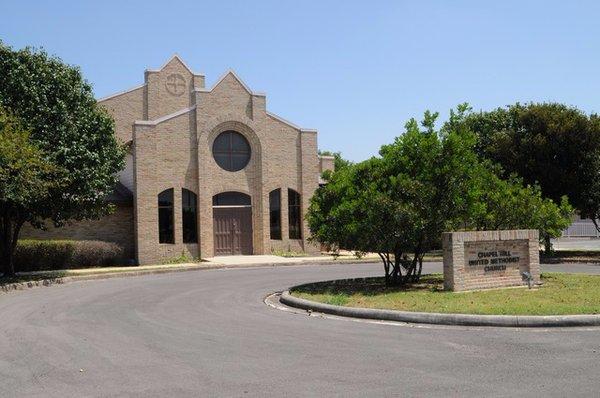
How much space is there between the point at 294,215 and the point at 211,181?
4.91m

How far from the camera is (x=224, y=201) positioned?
31.0 m

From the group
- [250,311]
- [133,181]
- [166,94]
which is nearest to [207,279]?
[250,311]

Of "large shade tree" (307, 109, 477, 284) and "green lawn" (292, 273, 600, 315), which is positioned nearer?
"green lawn" (292, 273, 600, 315)

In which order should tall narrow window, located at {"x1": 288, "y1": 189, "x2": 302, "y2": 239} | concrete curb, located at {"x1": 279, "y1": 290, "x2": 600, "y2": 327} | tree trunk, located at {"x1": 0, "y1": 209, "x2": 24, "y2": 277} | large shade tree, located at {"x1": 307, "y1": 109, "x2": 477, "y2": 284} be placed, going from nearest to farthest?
concrete curb, located at {"x1": 279, "y1": 290, "x2": 600, "y2": 327} < large shade tree, located at {"x1": 307, "y1": 109, "x2": 477, "y2": 284} < tree trunk, located at {"x1": 0, "y1": 209, "x2": 24, "y2": 277} < tall narrow window, located at {"x1": 288, "y1": 189, "x2": 302, "y2": 239}

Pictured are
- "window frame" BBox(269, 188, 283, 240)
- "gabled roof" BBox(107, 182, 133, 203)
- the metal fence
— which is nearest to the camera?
"gabled roof" BBox(107, 182, 133, 203)

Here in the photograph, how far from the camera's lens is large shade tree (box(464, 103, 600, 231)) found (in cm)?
2822

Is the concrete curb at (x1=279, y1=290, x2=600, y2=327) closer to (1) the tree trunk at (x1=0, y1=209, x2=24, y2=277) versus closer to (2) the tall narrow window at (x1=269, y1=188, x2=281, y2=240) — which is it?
(1) the tree trunk at (x1=0, y1=209, x2=24, y2=277)

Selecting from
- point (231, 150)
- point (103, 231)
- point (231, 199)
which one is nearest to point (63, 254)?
point (103, 231)

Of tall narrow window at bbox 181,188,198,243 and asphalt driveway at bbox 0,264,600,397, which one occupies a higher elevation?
tall narrow window at bbox 181,188,198,243

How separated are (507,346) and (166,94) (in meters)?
29.8

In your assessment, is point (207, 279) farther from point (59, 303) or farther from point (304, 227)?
point (304, 227)

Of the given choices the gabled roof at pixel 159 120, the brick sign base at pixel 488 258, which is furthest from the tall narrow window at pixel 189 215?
the brick sign base at pixel 488 258

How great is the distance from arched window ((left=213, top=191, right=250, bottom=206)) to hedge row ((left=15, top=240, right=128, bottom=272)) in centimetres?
549

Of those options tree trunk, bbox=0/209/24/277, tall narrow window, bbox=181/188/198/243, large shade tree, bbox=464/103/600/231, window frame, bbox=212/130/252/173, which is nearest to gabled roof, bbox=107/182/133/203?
tall narrow window, bbox=181/188/198/243
